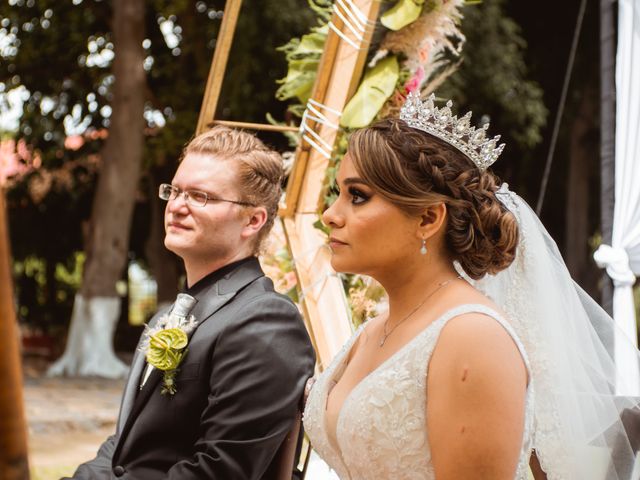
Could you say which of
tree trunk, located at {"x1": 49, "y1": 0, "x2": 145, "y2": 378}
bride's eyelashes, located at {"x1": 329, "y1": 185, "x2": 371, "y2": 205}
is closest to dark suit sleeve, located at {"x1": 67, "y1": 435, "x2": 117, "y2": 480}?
bride's eyelashes, located at {"x1": 329, "y1": 185, "x2": 371, "y2": 205}

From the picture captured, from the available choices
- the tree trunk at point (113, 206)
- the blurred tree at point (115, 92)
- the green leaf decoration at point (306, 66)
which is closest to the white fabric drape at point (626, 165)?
the green leaf decoration at point (306, 66)

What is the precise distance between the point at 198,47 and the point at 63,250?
7042 mm

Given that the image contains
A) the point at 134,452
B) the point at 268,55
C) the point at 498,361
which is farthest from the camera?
the point at 268,55

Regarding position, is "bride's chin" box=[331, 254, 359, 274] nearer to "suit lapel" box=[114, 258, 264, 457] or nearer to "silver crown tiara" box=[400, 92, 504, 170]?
"silver crown tiara" box=[400, 92, 504, 170]

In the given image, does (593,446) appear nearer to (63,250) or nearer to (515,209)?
(515,209)

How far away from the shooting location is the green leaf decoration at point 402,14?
351 centimetres

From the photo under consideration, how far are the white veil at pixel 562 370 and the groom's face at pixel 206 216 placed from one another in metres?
0.80

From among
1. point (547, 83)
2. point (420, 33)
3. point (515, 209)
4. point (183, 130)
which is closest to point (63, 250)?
point (183, 130)

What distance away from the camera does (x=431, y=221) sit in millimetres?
1916

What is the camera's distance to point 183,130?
13.4 metres

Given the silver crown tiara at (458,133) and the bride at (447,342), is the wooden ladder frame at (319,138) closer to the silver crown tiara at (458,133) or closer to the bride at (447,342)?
the bride at (447,342)

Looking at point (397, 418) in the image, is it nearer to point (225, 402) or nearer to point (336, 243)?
point (336, 243)

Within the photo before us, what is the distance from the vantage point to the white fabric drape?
14.5ft

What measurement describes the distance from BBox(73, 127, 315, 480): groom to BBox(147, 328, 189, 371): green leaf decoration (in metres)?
0.05
